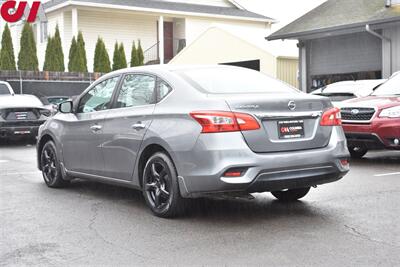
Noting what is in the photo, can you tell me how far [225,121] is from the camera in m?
5.76

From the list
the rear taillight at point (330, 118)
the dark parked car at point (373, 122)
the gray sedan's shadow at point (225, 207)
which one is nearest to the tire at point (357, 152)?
Answer: the dark parked car at point (373, 122)

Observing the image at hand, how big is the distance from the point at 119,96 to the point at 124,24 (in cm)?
2508

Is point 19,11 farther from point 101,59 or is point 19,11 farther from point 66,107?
point 66,107

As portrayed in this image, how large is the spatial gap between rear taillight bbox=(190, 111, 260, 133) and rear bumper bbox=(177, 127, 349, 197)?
0.20ft

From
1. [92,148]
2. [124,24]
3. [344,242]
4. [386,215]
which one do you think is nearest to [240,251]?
[344,242]

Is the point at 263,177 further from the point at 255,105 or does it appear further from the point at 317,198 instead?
the point at 317,198

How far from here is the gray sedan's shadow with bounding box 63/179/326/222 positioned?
6.35 metres

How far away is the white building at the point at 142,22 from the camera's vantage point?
2964cm

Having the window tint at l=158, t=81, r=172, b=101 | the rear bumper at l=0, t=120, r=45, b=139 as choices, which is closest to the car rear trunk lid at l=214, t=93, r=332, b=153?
the window tint at l=158, t=81, r=172, b=101

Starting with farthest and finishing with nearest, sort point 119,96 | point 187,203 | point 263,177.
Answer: point 119,96 < point 187,203 < point 263,177

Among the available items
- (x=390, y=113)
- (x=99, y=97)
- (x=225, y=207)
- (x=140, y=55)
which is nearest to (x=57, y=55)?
(x=140, y=55)

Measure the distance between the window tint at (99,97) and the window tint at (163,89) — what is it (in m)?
0.94

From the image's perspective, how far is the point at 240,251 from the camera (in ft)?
16.4

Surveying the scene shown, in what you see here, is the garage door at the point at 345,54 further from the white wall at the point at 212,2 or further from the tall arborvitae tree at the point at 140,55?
the white wall at the point at 212,2
